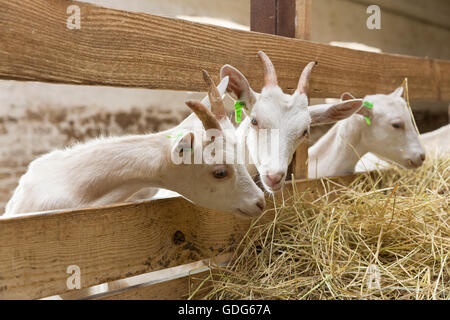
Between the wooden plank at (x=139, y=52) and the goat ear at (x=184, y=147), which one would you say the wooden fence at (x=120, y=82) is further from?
the goat ear at (x=184, y=147)

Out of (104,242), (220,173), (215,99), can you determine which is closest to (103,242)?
(104,242)

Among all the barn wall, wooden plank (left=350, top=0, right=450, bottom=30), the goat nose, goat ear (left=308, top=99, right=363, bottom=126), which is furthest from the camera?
wooden plank (left=350, top=0, right=450, bottom=30)

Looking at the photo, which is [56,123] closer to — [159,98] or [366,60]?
[159,98]

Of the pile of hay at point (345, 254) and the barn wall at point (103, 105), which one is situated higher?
the barn wall at point (103, 105)

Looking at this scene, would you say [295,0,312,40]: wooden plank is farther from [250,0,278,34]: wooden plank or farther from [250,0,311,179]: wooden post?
[250,0,278,34]: wooden plank

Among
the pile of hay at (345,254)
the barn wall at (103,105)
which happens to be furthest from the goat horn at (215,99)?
the barn wall at (103,105)

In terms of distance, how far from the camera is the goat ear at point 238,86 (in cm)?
184

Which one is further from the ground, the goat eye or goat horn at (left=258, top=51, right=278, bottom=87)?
goat horn at (left=258, top=51, right=278, bottom=87)

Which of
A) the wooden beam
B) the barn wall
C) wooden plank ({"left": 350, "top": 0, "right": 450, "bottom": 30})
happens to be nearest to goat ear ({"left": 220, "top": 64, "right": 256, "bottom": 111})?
the wooden beam

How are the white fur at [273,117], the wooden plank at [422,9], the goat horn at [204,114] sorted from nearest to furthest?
the goat horn at [204,114] < the white fur at [273,117] < the wooden plank at [422,9]

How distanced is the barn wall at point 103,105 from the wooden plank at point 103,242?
1.64 m

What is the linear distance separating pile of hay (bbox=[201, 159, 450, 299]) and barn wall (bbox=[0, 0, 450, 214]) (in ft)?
5.87

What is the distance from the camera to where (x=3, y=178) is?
13.1 ft

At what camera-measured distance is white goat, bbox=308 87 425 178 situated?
277 cm
